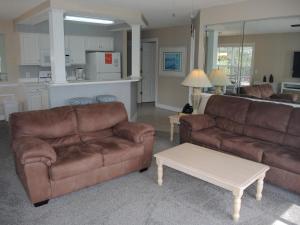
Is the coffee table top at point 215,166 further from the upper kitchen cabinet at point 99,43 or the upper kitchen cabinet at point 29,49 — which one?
the upper kitchen cabinet at point 99,43

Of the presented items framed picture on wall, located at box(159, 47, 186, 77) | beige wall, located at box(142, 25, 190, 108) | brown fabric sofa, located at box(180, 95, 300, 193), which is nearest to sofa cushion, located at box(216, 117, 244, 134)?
brown fabric sofa, located at box(180, 95, 300, 193)

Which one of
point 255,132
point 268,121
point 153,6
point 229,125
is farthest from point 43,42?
point 268,121

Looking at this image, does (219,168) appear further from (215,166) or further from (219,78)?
(219,78)

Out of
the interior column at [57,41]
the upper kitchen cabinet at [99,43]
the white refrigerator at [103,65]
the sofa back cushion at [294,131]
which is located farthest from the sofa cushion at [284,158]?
the upper kitchen cabinet at [99,43]

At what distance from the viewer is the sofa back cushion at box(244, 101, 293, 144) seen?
11.7ft

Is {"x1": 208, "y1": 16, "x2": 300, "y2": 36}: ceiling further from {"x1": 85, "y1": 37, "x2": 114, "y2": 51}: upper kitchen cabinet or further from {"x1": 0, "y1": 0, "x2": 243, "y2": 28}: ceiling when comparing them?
{"x1": 85, "y1": 37, "x2": 114, "y2": 51}: upper kitchen cabinet

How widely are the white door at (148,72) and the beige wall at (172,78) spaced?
422 mm

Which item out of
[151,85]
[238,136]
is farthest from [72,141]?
[151,85]

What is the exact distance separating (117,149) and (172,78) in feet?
16.3

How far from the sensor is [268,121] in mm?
3686

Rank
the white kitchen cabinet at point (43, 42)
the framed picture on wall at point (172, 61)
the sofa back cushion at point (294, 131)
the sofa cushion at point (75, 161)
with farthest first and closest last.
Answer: the framed picture on wall at point (172, 61)
the white kitchen cabinet at point (43, 42)
the sofa back cushion at point (294, 131)
the sofa cushion at point (75, 161)

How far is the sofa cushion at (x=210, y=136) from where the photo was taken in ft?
12.3

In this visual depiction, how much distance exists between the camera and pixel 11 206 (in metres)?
2.72

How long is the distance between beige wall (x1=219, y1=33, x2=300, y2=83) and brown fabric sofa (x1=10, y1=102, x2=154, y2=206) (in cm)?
247
